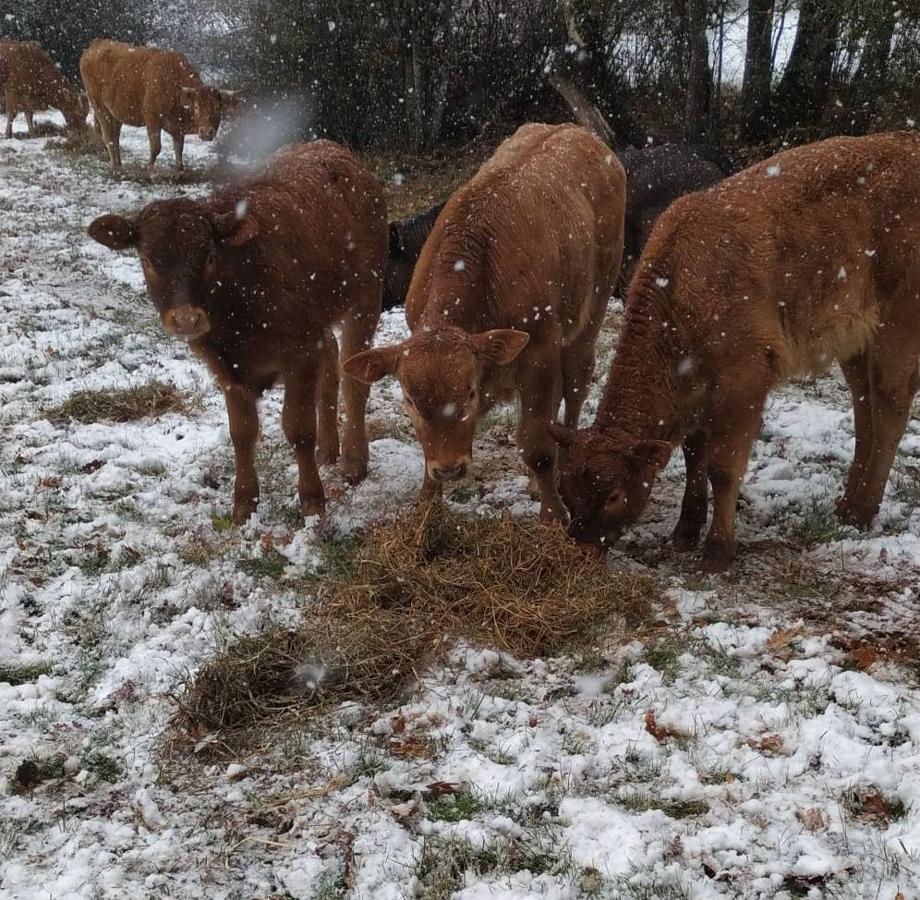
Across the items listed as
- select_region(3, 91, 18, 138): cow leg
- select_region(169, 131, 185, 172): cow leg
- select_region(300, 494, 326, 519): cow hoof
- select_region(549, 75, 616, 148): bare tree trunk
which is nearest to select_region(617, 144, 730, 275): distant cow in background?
select_region(549, 75, 616, 148): bare tree trunk

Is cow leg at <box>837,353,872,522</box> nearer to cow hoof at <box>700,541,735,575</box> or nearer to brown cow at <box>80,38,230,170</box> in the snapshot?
cow hoof at <box>700,541,735,575</box>

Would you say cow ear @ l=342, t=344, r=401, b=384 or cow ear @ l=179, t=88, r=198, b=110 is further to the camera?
cow ear @ l=179, t=88, r=198, b=110

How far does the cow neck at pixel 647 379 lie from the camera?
4.59 metres

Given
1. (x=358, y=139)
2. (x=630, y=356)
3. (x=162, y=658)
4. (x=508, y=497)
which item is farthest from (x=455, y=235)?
(x=358, y=139)

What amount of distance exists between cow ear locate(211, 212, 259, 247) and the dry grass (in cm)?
253

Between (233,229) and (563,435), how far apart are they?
6.63 ft

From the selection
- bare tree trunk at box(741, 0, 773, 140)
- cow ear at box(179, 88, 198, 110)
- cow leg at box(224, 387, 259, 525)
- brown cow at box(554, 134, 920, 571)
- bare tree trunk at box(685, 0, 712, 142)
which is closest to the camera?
brown cow at box(554, 134, 920, 571)

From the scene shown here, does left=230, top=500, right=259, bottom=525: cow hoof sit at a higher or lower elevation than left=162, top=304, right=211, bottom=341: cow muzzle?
lower

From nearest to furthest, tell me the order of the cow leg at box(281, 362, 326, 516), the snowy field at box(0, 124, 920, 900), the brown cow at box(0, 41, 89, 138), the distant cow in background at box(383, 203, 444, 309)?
the snowy field at box(0, 124, 920, 900) → the cow leg at box(281, 362, 326, 516) → the distant cow in background at box(383, 203, 444, 309) → the brown cow at box(0, 41, 89, 138)

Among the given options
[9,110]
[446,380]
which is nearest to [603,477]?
[446,380]

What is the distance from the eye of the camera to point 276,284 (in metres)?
4.97

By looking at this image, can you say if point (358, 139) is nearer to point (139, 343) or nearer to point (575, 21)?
point (575, 21)

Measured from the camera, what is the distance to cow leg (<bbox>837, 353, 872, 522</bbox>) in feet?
17.9

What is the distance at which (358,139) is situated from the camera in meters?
16.8
